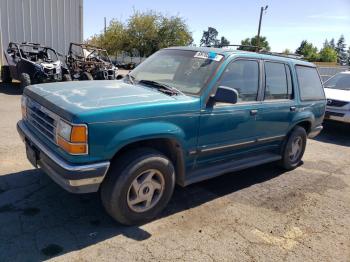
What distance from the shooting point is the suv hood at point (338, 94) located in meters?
8.70

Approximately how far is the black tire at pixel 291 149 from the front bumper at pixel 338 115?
10.8 ft

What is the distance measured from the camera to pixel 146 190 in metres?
3.54

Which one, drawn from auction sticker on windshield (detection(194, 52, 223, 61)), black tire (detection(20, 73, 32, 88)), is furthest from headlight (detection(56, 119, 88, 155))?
black tire (detection(20, 73, 32, 88))

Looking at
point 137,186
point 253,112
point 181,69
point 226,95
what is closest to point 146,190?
point 137,186

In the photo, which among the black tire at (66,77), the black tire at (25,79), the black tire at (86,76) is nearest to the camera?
the black tire at (25,79)

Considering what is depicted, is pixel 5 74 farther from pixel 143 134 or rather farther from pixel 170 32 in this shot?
pixel 170 32

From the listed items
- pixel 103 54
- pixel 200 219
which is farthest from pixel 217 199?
pixel 103 54

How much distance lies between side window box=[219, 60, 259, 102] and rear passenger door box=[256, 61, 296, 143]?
0.21 m

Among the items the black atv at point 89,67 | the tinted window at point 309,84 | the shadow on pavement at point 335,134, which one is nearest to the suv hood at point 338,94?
the shadow on pavement at point 335,134

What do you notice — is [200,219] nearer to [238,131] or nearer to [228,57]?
[238,131]

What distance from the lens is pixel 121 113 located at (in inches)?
122

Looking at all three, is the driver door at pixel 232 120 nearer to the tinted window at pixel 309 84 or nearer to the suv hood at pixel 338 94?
the tinted window at pixel 309 84

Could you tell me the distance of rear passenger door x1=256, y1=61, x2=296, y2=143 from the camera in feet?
15.3

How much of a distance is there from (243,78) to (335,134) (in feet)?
19.3
